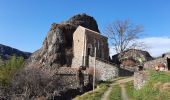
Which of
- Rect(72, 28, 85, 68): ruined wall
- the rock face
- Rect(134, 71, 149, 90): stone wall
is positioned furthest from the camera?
the rock face

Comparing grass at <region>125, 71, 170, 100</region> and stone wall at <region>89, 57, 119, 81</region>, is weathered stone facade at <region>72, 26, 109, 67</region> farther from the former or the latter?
grass at <region>125, 71, 170, 100</region>

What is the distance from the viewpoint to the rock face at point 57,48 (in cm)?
6794

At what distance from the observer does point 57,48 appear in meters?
68.9

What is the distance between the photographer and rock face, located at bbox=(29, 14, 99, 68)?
67938 millimetres

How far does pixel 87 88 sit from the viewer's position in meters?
50.9

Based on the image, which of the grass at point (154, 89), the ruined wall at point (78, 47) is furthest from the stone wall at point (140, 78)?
the ruined wall at point (78, 47)

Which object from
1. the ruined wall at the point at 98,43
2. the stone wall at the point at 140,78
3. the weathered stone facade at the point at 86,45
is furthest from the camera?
the ruined wall at the point at 98,43

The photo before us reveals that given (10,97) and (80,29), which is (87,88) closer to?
(10,97)

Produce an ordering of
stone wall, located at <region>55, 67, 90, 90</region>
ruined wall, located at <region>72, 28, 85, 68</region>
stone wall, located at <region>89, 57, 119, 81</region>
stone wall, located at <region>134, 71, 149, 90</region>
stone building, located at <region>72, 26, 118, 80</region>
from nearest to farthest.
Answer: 1. stone wall, located at <region>134, 71, 149, 90</region>
2. stone wall, located at <region>55, 67, 90, 90</region>
3. stone wall, located at <region>89, 57, 119, 81</region>
4. stone building, located at <region>72, 26, 118, 80</region>
5. ruined wall, located at <region>72, 28, 85, 68</region>

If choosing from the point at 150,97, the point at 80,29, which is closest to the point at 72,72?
the point at 80,29

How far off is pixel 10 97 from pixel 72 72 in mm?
13253

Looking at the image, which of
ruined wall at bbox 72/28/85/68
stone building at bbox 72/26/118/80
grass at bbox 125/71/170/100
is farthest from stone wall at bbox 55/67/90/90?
grass at bbox 125/71/170/100

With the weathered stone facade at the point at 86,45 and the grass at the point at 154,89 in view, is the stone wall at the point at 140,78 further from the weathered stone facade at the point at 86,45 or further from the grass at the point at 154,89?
the weathered stone facade at the point at 86,45

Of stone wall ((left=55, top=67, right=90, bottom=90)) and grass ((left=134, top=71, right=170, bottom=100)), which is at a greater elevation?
stone wall ((left=55, top=67, right=90, bottom=90))
